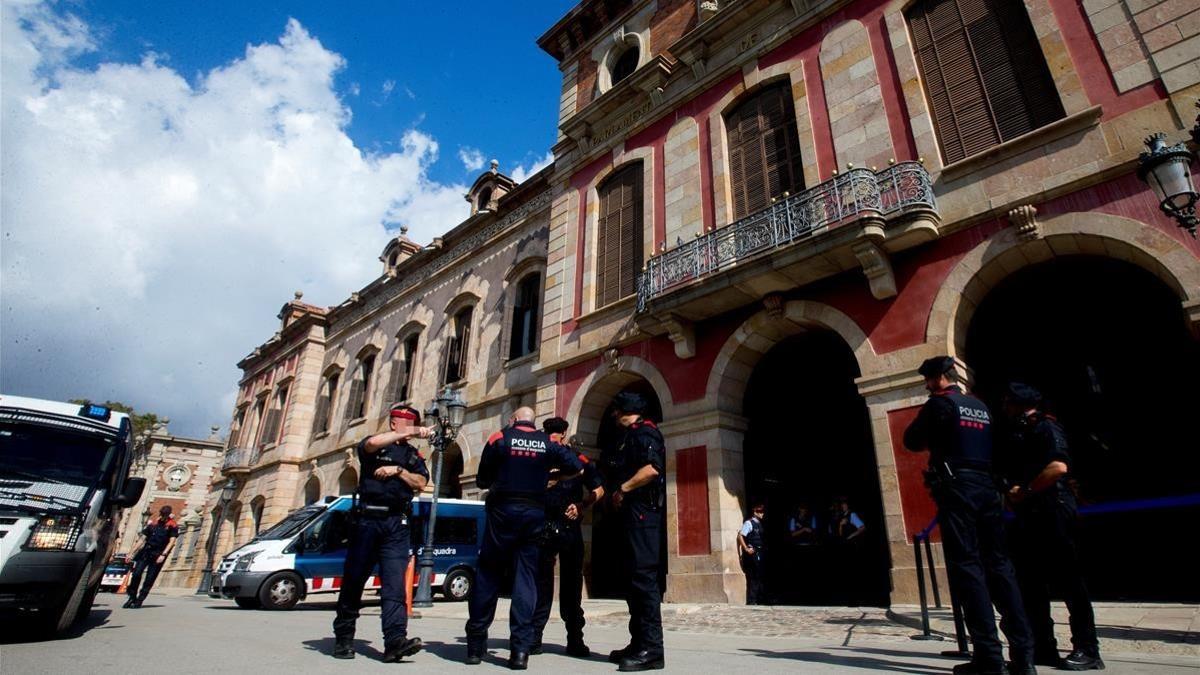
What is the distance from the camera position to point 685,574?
9.81m

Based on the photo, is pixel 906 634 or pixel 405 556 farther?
pixel 906 634

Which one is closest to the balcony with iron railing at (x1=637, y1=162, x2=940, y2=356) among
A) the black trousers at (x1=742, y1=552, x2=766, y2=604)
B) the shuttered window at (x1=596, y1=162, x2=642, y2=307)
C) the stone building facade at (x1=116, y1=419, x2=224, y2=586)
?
the shuttered window at (x1=596, y1=162, x2=642, y2=307)

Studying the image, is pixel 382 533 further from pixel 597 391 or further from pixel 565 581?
pixel 597 391

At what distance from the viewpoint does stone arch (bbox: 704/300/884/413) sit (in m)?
9.58

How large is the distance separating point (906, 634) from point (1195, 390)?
615cm

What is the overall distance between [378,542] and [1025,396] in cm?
480

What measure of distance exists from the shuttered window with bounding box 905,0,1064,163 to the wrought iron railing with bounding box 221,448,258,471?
28600 mm

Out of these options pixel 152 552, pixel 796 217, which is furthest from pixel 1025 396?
pixel 152 552

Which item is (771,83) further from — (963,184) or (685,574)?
(685,574)

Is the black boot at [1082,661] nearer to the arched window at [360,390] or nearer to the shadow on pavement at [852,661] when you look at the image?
the shadow on pavement at [852,661]

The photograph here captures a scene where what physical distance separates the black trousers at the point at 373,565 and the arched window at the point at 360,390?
62.6 feet

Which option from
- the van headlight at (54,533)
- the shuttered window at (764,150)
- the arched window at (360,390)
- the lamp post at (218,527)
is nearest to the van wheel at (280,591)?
the van headlight at (54,533)

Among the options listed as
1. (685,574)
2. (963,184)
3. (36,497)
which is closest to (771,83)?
(963,184)

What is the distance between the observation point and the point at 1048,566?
4.11 m
